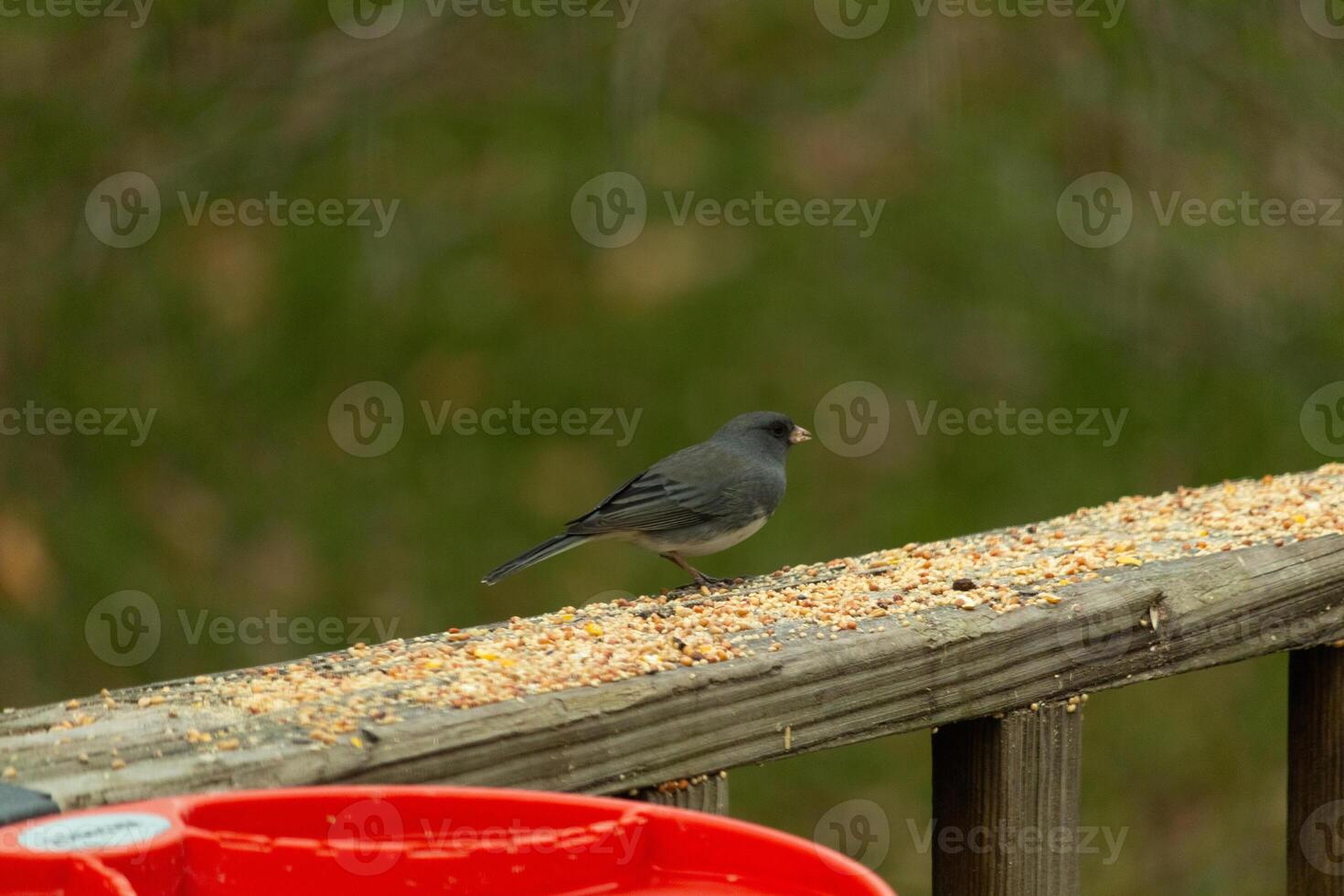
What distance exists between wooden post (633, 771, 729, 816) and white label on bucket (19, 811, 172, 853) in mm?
508

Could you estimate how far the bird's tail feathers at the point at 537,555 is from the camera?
3908 millimetres

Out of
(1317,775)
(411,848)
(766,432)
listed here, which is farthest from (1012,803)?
(766,432)

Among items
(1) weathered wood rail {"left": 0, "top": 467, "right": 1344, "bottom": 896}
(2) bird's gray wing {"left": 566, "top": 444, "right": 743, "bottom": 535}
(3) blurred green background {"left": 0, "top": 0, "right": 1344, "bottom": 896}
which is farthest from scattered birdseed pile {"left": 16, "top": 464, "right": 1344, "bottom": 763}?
(3) blurred green background {"left": 0, "top": 0, "right": 1344, "bottom": 896}

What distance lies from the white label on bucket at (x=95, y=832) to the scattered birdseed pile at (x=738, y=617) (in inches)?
7.7

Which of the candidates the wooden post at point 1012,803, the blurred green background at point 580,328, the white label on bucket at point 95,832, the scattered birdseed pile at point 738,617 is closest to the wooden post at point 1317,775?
the scattered birdseed pile at point 738,617

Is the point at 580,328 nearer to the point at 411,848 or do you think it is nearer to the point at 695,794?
the point at 695,794

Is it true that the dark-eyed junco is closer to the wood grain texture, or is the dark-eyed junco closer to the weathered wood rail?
the weathered wood rail

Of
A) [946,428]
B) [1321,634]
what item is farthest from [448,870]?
[946,428]

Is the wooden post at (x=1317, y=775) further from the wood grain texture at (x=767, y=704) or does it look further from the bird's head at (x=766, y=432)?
the bird's head at (x=766, y=432)

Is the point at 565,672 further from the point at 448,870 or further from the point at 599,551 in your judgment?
the point at 599,551

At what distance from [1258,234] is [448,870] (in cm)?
435

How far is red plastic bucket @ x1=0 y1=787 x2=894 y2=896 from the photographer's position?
122 centimetres

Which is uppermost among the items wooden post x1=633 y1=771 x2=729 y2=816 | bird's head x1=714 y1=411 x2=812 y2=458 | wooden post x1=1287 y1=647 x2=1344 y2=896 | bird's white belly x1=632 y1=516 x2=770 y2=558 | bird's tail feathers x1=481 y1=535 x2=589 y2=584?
bird's head x1=714 y1=411 x2=812 y2=458

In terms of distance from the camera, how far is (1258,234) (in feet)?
16.6
